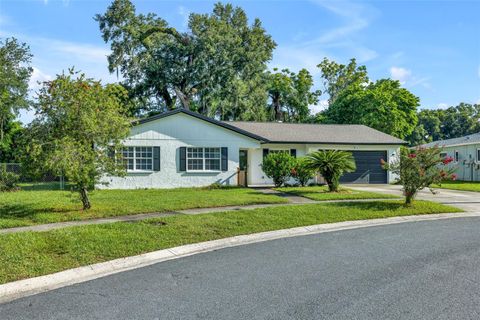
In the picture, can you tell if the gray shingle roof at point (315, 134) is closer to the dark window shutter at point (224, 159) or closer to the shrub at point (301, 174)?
the shrub at point (301, 174)

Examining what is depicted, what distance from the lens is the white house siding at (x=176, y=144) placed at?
19.7m

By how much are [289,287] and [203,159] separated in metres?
15.9

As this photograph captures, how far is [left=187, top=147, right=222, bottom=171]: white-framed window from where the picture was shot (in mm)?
20616

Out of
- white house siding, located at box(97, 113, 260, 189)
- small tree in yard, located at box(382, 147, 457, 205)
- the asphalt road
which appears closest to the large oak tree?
white house siding, located at box(97, 113, 260, 189)

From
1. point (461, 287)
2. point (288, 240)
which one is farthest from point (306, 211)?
point (461, 287)

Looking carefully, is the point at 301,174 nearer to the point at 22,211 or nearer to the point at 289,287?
the point at 22,211

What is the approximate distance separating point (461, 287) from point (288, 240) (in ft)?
12.4

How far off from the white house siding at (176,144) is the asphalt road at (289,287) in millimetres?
13057

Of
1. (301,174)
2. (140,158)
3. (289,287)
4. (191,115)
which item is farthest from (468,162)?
(289,287)

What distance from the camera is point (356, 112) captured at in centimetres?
3856

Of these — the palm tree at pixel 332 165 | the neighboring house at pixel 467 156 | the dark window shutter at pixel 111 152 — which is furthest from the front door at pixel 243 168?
the neighboring house at pixel 467 156

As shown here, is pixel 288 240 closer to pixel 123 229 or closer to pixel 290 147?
pixel 123 229

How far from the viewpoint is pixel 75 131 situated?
10648mm

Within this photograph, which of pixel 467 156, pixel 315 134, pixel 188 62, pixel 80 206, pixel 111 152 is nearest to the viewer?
pixel 111 152
